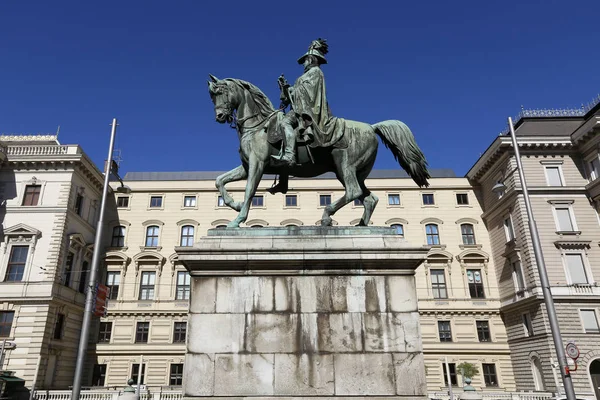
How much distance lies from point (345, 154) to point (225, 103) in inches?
93.5

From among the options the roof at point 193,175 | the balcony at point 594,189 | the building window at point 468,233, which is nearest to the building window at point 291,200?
the roof at point 193,175

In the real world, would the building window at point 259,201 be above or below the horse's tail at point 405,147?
above

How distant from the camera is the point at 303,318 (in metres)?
6.52

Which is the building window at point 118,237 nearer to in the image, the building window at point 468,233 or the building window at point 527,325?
the building window at point 468,233

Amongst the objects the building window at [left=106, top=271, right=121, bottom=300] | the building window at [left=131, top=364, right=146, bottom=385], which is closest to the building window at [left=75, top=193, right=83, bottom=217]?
the building window at [left=106, top=271, right=121, bottom=300]

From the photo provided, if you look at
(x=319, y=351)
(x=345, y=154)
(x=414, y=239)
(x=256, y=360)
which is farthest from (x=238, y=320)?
(x=414, y=239)

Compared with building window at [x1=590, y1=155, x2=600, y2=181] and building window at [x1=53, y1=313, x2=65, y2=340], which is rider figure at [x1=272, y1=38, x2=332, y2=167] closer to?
building window at [x1=53, y1=313, x2=65, y2=340]

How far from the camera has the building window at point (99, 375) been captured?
125 feet

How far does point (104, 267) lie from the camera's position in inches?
1661

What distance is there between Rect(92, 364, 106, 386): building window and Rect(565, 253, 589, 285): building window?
128ft

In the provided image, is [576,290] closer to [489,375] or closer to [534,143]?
[489,375]

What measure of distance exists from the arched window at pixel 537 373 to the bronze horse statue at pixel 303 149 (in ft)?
108

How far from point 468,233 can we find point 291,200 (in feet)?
58.8

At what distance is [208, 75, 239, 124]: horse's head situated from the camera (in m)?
8.07
